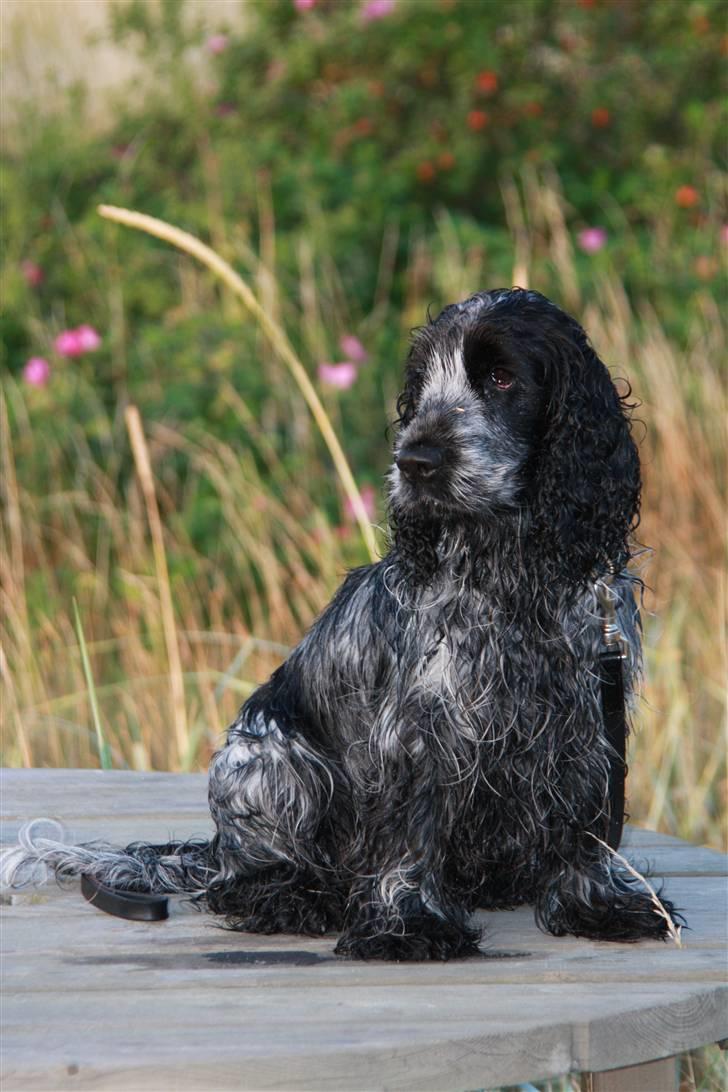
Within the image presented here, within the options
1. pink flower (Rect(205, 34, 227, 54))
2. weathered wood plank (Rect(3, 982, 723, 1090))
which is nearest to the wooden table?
weathered wood plank (Rect(3, 982, 723, 1090))

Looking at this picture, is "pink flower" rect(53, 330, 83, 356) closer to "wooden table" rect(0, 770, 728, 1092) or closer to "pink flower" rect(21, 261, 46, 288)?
"pink flower" rect(21, 261, 46, 288)

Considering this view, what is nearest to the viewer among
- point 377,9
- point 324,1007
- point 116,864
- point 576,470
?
point 324,1007

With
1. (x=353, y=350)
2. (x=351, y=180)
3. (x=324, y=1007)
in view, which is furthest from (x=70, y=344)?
(x=324, y=1007)

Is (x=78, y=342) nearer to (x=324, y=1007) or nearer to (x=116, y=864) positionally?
(x=116, y=864)

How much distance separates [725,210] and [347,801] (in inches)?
278

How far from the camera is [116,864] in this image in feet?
11.0

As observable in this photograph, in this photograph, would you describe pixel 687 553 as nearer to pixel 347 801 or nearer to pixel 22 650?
pixel 22 650

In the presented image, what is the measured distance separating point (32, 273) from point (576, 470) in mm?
6026

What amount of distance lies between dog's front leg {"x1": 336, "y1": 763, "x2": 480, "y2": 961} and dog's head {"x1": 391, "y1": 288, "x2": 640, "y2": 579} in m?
0.50

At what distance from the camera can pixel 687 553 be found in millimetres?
6441

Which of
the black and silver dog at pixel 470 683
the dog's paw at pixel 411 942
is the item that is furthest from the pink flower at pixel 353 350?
the dog's paw at pixel 411 942

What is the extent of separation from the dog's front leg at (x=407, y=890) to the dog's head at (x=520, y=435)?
50cm

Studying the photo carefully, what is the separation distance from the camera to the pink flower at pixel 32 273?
8367mm

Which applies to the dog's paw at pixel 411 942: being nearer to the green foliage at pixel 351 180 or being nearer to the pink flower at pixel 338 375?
the pink flower at pixel 338 375
